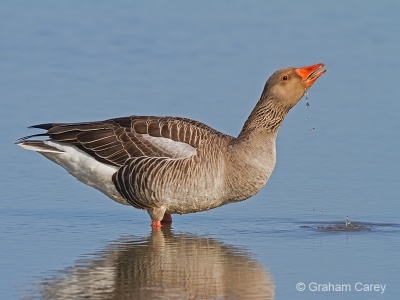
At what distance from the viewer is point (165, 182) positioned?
11.5 metres

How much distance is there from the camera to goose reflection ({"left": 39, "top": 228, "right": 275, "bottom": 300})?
8.88m

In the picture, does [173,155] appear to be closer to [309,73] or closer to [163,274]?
[309,73]

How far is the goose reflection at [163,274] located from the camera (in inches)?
349

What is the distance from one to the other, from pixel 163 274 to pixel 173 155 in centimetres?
227

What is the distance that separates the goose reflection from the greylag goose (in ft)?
2.29

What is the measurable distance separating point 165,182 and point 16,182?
89.5 inches

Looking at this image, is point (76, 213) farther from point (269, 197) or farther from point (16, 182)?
point (269, 197)

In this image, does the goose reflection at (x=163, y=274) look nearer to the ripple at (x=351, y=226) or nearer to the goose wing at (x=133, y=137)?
the goose wing at (x=133, y=137)

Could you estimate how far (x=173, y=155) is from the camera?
37.9 feet

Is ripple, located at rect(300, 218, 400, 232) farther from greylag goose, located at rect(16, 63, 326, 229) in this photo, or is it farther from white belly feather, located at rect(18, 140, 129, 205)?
white belly feather, located at rect(18, 140, 129, 205)

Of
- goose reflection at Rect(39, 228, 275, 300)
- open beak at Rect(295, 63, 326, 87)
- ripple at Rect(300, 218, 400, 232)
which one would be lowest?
goose reflection at Rect(39, 228, 275, 300)

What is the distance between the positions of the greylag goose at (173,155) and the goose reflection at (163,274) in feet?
2.29

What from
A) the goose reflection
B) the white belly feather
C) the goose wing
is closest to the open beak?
the goose wing

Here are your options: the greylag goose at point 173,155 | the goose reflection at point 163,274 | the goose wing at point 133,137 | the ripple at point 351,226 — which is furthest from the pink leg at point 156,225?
the ripple at point 351,226
